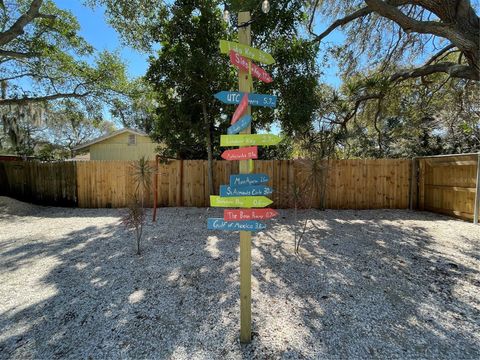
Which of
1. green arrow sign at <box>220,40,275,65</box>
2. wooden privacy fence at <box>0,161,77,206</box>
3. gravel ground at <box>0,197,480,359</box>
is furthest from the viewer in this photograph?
wooden privacy fence at <box>0,161,77,206</box>

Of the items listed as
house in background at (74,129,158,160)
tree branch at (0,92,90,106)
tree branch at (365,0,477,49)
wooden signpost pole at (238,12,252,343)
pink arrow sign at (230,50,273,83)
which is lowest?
wooden signpost pole at (238,12,252,343)

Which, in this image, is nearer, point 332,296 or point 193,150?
point 332,296

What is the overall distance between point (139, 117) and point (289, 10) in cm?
876

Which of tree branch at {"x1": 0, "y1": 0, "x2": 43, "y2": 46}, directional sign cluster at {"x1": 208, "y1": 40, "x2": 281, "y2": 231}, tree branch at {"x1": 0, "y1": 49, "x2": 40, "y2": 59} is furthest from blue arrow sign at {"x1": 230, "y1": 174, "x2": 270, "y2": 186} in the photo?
tree branch at {"x1": 0, "y1": 49, "x2": 40, "y2": 59}

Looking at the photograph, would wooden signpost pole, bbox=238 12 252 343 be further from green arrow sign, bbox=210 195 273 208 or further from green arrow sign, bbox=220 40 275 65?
green arrow sign, bbox=210 195 273 208

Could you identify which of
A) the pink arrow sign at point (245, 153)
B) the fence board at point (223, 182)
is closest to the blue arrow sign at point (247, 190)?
the pink arrow sign at point (245, 153)

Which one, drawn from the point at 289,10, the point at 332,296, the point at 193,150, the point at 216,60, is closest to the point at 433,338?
the point at 332,296

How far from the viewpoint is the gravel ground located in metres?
2.12

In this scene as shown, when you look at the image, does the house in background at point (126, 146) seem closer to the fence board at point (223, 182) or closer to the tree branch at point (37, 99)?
the tree branch at point (37, 99)

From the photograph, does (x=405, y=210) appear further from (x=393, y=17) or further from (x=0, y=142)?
(x=0, y=142)

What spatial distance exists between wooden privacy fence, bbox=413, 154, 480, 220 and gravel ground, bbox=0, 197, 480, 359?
4.92 ft

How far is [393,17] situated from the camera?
180 inches

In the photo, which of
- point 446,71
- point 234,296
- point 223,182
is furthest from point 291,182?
point 234,296

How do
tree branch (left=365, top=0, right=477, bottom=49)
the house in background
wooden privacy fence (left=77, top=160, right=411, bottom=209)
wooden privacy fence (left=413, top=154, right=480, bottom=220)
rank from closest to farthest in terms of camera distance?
tree branch (left=365, top=0, right=477, bottom=49) < wooden privacy fence (left=413, top=154, right=480, bottom=220) < wooden privacy fence (left=77, top=160, right=411, bottom=209) < the house in background
